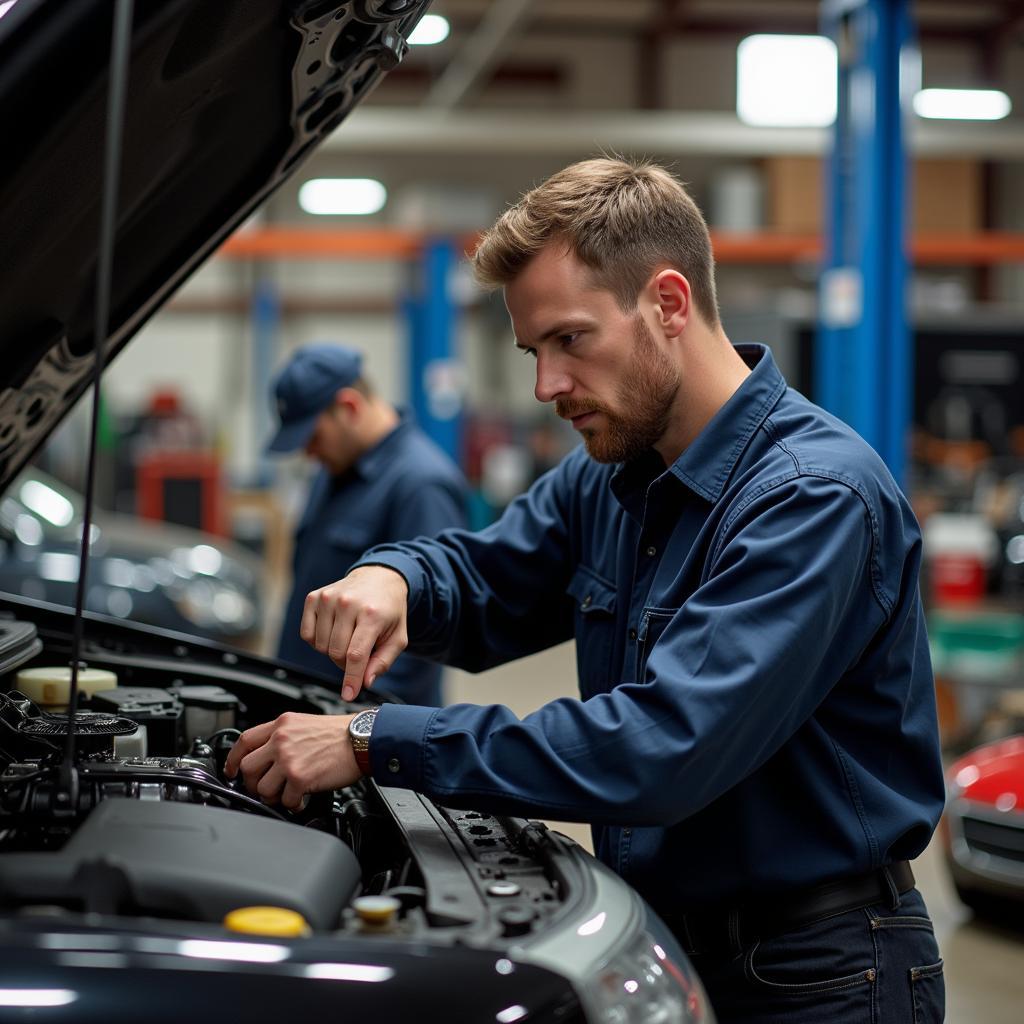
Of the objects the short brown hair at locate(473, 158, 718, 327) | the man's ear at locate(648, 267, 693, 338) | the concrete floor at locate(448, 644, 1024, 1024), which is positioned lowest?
the concrete floor at locate(448, 644, 1024, 1024)

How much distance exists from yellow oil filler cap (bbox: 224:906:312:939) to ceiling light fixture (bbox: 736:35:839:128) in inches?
401

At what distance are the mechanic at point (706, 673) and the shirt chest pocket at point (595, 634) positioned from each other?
2cm

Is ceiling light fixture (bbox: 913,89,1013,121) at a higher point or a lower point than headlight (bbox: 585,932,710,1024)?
higher

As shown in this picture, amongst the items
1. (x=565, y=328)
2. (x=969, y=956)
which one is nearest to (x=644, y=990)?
(x=565, y=328)

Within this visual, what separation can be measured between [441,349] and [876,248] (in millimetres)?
5636

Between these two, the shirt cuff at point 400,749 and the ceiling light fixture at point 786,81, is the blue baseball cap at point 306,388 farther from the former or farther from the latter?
the ceiling light fixture at point 786,81

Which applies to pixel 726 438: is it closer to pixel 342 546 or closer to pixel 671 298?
pixel 671 298

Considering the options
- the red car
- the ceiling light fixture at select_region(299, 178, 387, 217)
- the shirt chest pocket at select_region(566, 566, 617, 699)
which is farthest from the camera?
the ceiling light fixture at select_region(299, 178, 387, 217)

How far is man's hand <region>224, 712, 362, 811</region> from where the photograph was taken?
137 cm

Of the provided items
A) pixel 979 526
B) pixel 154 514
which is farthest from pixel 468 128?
pixel 979 526

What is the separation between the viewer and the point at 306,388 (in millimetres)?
3285

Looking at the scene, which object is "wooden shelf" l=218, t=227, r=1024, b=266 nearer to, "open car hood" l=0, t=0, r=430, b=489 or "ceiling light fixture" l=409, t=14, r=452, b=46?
"ceiling light fixture" l=409, t=14, r=452, b=46

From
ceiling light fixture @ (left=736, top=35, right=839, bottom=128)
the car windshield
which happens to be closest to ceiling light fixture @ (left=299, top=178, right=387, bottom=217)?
ceiling light fixture @ (left=736, top=35, right=839, bottom=128)

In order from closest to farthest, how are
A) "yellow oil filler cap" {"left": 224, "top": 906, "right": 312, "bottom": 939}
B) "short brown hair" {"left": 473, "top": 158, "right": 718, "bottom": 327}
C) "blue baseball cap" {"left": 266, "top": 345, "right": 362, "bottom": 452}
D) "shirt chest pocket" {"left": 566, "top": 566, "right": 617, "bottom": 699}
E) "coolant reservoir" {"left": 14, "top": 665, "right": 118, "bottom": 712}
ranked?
"yellow oil filler cap" {"left": 224, "top": 906, "right": 312, "bottom": 939}
"short brown hair" {"left": 473, "top": 158, "right": 718, "bottom": 327}
"shirt chest pocket" {"left": 566, "top": 566, "right": 617, "bottom": 699}
"coolant reservoir" {"left": 14, "top": 665, "right": 118, "bottom": 712}
"blue baseball cap" {"left": 266, "top": 345, "right": 362, "bottom": 452}
